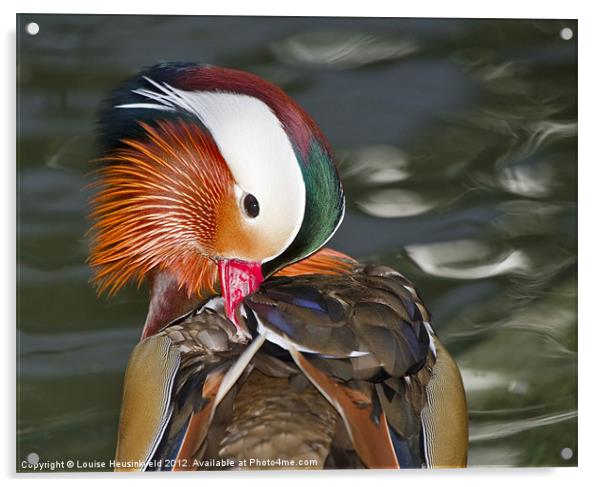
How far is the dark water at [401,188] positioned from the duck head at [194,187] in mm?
32

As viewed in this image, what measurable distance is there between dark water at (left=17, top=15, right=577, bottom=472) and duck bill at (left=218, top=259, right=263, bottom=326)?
0.13 metres

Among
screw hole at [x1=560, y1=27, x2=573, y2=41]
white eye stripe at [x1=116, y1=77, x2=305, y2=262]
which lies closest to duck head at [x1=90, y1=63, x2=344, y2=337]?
white eye stripe at [x1=116, y1=77, x2=305, y2=262]

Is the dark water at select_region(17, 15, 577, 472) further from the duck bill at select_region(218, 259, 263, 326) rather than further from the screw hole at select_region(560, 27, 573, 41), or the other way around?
the duck bill at select_region(218, 259, 263, 326)

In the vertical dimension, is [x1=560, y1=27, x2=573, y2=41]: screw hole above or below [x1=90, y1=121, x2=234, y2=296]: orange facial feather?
above

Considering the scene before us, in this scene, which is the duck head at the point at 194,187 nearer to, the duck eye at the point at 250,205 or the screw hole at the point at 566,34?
the duck eye at the point at 250,205

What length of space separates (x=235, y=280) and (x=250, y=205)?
120 mm

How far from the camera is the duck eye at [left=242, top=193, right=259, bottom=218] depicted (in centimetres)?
99

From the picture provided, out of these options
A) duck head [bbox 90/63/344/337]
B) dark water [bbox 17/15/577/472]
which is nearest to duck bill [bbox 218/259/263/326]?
duck head [bbox 90/63/344/337]

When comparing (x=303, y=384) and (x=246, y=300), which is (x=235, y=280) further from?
(x=303, y=384)

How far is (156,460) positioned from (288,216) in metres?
0.42

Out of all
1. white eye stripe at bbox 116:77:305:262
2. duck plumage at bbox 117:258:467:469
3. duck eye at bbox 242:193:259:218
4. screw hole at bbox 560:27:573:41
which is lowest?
duck plumage at bbox 117:258:467:469

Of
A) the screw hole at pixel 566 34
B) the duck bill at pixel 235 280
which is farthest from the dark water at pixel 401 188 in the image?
the duck bill at pixel 235 280

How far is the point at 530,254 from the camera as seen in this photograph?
1045 millimetres
